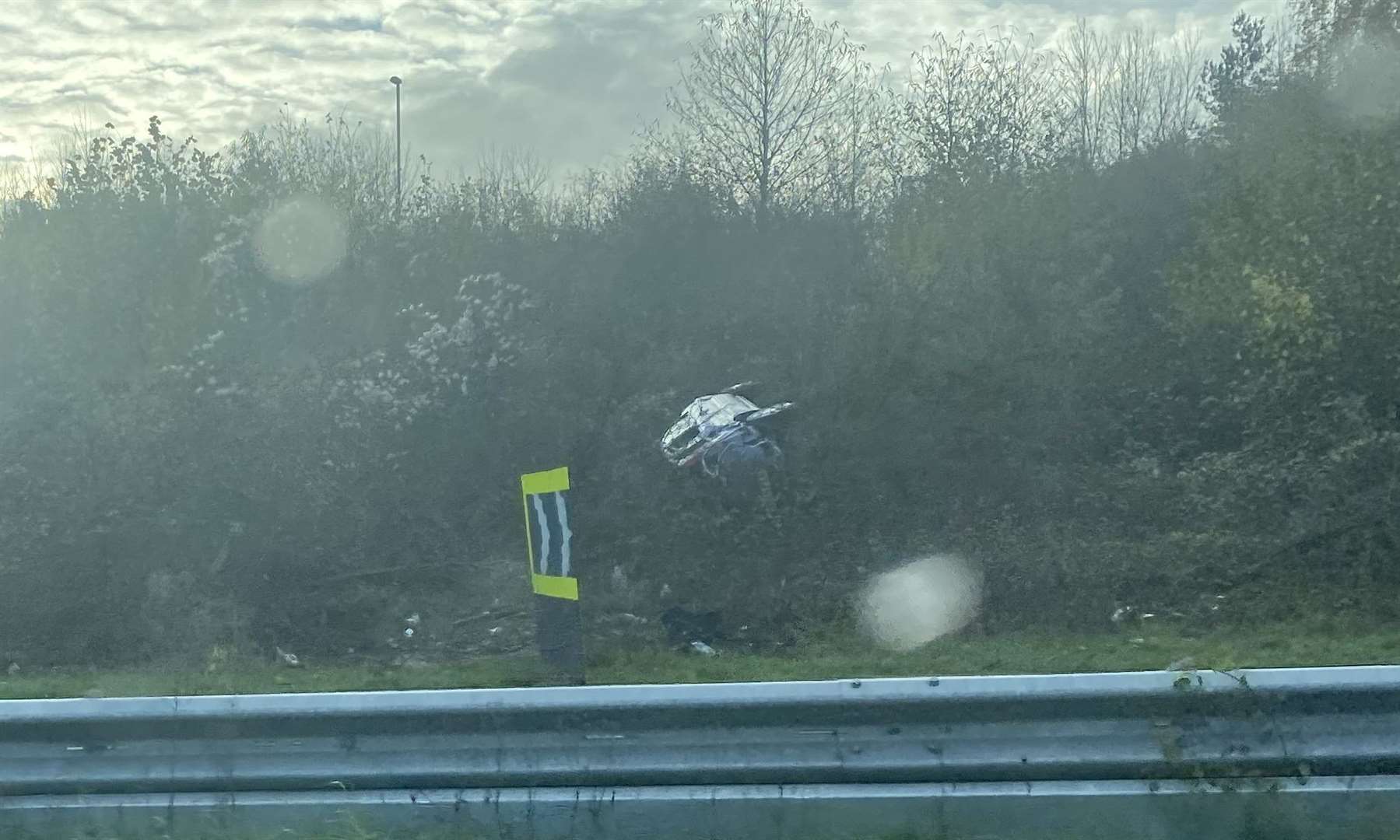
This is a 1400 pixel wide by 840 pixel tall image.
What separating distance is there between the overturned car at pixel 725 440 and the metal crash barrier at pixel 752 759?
9.83 m

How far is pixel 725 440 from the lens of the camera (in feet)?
50.4

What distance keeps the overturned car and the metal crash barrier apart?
32.2ft

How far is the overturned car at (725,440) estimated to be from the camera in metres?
15.1

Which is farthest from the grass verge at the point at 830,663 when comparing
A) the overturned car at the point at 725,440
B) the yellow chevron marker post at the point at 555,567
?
the overturned car at the point at 725,440

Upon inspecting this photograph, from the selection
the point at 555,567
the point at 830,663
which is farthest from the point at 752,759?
the point at 830,663

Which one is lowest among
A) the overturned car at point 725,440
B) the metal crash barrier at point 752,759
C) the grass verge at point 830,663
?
the grass verge at point 830,663

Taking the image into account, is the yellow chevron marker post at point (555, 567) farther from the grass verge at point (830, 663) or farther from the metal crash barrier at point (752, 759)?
the metal crash barrier at point (752, 759)

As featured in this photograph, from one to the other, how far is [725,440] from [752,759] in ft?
34.1

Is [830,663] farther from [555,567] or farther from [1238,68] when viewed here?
[1238,68]

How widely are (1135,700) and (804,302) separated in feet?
48.5

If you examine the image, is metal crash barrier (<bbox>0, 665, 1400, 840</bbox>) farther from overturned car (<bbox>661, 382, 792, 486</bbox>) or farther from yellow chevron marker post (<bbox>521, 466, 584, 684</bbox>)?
overturned car (<bbox>661, 382, 792, 486</bbox>)

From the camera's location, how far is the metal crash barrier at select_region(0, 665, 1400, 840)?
4801 millimetres

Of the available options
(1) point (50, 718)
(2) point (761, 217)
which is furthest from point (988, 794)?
(2) point (761, 217)

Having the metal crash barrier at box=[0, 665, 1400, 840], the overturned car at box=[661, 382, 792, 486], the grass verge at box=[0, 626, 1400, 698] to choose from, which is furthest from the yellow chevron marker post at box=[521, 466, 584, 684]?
the overturned car at box=[661, 382, 792, 486]
